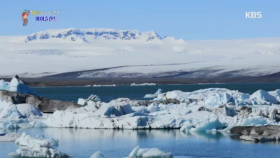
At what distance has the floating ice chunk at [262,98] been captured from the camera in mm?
27025

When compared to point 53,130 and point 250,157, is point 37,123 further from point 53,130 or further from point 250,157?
point 250,157

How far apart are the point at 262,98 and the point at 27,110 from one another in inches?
486

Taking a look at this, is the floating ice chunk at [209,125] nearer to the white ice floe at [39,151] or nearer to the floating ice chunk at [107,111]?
the floating ice chunk at [107,111]

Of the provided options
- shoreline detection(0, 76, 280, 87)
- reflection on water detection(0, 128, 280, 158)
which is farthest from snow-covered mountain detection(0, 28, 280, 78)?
reflection on water detection(0, 128, 280, 158)

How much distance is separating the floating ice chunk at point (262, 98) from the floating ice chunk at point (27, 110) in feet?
36.7

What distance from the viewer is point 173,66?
106 meters

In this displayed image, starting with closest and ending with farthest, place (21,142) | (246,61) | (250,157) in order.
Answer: (250,157) < (21,142) < (246,61)

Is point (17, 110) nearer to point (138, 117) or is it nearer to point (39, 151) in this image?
point (138, 117)

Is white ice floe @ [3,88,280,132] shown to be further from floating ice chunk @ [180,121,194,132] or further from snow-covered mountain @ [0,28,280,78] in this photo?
snow-covered mountain @ [0,28,280,78]

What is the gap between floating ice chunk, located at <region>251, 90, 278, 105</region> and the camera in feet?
88.7

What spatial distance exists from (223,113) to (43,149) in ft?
25.5

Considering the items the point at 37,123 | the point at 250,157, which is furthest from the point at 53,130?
the point at 250,157


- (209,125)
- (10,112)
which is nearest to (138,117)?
(209,125)

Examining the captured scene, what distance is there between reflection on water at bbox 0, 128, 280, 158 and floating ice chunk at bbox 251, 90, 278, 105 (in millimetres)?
11567
